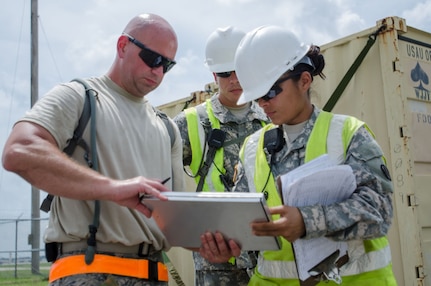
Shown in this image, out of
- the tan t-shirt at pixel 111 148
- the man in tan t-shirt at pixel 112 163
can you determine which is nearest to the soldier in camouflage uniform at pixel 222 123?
the man in tan t-shirt at pixel 112 163

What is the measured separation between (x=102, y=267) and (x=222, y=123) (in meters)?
1.58

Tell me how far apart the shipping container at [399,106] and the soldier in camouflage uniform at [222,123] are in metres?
0.98

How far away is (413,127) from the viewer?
13.3 ft

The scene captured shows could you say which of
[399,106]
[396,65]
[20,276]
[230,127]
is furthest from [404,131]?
[20,276]

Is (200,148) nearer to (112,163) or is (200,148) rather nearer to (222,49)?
(222,49)

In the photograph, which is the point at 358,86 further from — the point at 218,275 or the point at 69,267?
the point at 69,267

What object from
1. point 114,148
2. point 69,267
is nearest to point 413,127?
point 114,148

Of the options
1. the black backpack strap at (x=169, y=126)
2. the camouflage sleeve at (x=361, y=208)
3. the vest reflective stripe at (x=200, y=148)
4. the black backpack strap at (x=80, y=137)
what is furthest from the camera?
the vest reflective stripe at (x=200, y=148)

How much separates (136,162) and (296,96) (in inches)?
29.6

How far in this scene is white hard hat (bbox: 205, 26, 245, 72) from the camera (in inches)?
144

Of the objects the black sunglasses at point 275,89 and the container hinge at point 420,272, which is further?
the container hinge at point 420,272

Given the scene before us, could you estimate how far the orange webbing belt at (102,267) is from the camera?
215 centimetres

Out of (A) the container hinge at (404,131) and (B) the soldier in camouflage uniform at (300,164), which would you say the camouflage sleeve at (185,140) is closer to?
(B) the soldier in camouflage uniform at (300,164)

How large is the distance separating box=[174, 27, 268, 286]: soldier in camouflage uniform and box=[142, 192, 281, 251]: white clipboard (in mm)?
972
